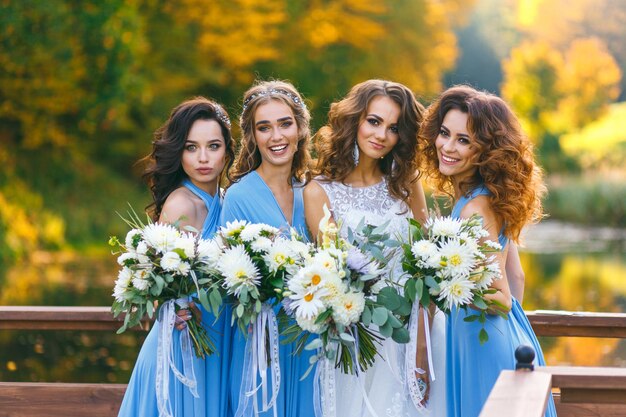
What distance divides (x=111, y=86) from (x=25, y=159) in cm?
226

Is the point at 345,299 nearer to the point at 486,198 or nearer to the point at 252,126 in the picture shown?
the point at 486,198

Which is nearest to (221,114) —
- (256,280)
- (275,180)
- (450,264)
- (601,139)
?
(275,180)

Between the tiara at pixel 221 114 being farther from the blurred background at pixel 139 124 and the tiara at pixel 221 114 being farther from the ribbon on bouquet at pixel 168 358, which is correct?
the blurred background at pixel 139 124

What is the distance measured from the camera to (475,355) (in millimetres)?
4137

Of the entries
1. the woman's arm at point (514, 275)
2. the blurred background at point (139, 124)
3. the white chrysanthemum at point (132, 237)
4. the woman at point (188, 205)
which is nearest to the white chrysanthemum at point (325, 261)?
the woman at point (188, 205)

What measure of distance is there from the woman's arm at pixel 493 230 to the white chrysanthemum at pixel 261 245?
2.80ft

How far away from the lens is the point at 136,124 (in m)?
24.3

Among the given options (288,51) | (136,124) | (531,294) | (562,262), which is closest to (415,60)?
(288,51)

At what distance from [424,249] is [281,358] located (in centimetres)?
92

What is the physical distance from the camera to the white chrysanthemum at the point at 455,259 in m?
3.74

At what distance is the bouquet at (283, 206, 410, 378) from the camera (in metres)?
3.68

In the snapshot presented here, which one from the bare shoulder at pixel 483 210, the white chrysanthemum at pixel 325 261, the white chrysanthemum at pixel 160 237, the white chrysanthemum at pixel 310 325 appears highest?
the bare shoulder at pixel 483 210

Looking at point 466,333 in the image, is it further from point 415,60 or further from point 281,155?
point 415,60

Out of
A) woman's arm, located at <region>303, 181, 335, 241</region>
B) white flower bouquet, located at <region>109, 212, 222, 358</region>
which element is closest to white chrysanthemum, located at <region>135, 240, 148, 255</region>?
white flower bouquet, located at <region>109, 212, 222, 358</region>
